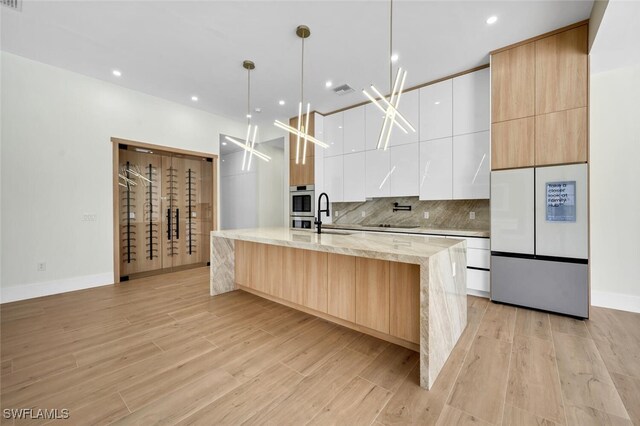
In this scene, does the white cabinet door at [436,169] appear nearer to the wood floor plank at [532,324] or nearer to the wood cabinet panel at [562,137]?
the wood cabinet panel at [562,137]

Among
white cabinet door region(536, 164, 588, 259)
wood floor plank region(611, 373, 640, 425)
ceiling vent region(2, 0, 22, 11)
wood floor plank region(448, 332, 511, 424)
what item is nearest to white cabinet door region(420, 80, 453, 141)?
white cabinet door region(536, 164, 588, 259)

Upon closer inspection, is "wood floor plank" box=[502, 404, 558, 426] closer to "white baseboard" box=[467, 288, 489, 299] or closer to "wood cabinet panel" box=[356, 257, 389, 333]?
"wood cabinet panel" box=[356, 257, 389, 333]

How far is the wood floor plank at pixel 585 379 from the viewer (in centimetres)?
152

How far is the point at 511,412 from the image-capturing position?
1.47 metres

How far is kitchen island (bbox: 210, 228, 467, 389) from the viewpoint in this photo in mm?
1698

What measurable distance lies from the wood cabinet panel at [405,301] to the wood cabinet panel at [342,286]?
14.5 inches

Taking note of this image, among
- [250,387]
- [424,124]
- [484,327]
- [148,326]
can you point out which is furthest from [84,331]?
[424,124]

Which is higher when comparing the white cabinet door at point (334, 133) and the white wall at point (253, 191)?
the white cabinet door at point (334, 133)

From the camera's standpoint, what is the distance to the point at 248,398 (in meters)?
1.60

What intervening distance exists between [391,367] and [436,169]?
3016mm

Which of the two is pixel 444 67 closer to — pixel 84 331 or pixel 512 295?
pixel 512 295

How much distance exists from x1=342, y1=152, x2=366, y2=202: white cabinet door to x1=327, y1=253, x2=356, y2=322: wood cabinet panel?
101 inches

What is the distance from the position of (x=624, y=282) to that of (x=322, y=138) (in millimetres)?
4784

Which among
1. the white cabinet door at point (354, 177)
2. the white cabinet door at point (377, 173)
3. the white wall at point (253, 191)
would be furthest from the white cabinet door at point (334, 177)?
the white wall at point (253, 191)
